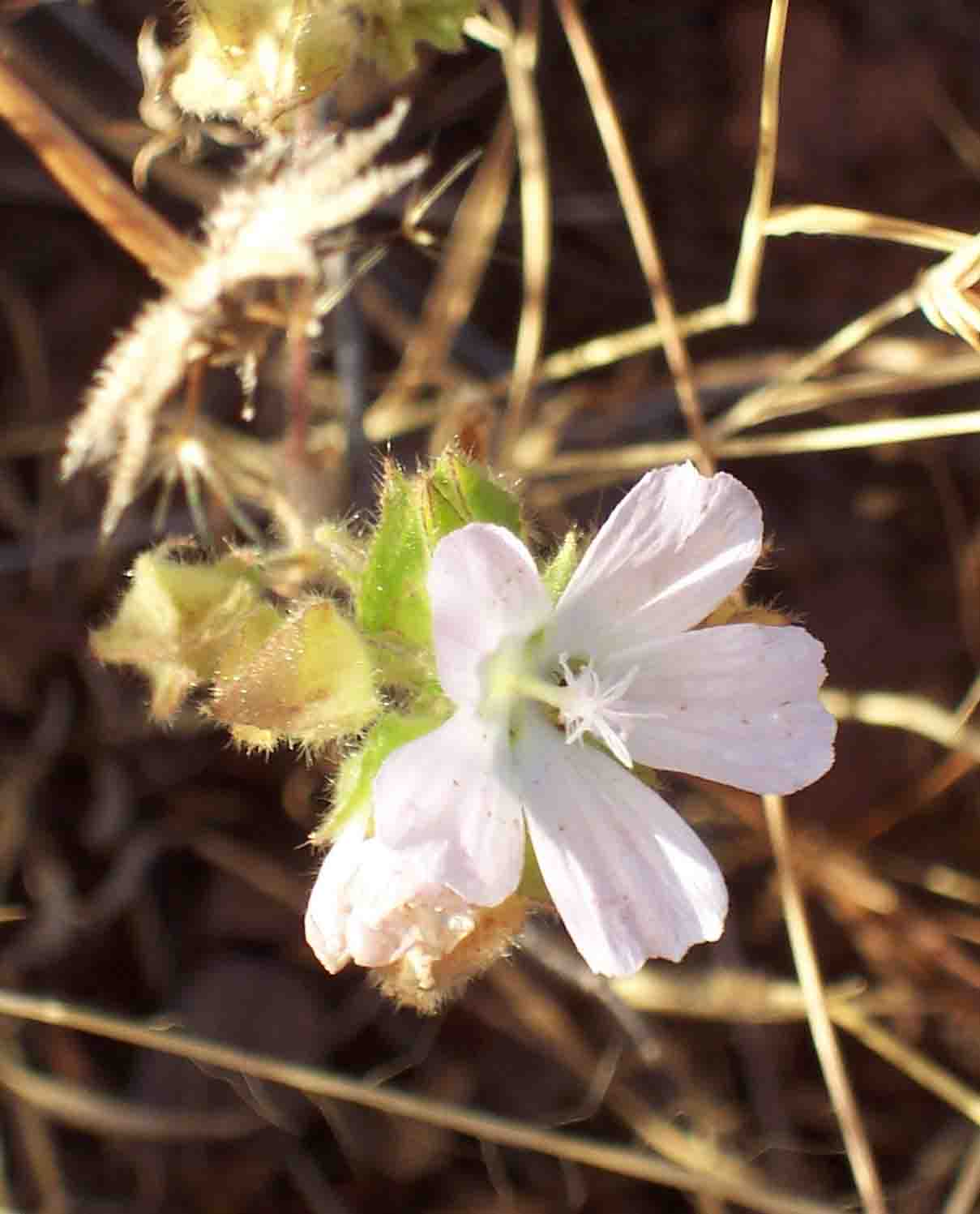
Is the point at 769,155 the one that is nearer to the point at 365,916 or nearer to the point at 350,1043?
the point at 365,916

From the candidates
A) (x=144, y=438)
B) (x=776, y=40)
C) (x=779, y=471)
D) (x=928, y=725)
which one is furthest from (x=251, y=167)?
(x=779, y=471)

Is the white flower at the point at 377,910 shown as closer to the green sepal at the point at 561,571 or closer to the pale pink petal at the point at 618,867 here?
the pale pink petal at the point at 618,867

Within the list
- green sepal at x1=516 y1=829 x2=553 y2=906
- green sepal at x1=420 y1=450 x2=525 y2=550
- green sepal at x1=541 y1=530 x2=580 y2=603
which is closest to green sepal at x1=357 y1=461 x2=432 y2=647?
green sepal at x1=420 y1=450 x2=525 y2=550

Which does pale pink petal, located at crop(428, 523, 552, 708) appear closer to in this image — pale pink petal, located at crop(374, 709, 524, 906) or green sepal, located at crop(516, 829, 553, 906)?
pale pink petal, located at crop(374, 709, 524, 906)

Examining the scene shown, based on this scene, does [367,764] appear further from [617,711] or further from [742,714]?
[742,714]

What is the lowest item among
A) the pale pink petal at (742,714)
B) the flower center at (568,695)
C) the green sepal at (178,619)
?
the pale pink petal at (742,714)

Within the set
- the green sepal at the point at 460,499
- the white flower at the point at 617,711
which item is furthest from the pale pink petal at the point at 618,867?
the green sepal at the point at 460,499

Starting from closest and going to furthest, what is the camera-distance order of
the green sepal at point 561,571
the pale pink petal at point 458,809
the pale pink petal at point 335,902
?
1. the pale pink petal at point 458,809
2. the pale pink petal at point 335,902
3. the green sepal at point 561,571
